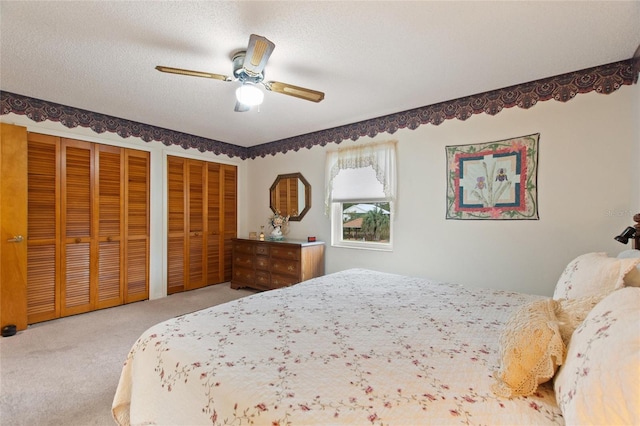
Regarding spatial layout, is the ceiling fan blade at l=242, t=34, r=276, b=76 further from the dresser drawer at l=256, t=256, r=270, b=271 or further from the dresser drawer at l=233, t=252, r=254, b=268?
the dresser drawer at l=233, t=252, r=254, b=268

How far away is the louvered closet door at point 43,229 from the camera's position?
119 inches

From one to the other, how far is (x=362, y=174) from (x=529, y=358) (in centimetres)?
303

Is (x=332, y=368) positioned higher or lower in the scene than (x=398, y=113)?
lower

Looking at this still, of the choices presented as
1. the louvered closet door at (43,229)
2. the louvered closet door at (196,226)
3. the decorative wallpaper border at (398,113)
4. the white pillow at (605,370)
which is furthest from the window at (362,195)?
the louvered closet door at (43,229)

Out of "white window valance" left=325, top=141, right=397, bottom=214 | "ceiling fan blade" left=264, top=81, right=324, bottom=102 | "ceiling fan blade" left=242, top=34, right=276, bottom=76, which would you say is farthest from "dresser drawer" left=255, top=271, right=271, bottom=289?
"ceiling fan blade" left=242, top=34, right=276, bottom=76

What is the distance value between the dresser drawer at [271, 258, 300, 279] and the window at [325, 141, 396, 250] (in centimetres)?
64

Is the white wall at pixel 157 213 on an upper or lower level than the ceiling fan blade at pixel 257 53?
lower

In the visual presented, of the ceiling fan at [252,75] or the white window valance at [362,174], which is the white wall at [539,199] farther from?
the ceiling fan at [252,75]

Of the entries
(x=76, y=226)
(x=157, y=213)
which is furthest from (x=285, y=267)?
(x=76, y=226)

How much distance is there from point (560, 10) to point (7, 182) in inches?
185

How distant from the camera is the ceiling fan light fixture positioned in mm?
2166

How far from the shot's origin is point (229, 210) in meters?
4.92

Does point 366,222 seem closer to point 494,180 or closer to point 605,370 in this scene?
point 494,180

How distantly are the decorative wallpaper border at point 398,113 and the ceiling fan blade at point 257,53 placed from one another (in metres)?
1.99
